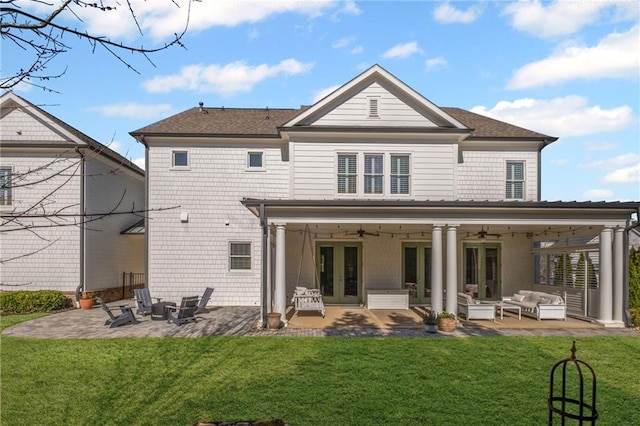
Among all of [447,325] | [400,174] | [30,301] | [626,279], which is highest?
[400,174]

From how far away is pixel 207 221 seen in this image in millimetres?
16641

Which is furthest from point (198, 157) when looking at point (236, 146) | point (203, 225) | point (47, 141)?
point (47, 141)

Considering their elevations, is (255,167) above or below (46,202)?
above

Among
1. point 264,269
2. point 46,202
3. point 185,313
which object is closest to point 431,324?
point 264,269

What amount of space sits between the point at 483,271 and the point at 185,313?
38.4 feet

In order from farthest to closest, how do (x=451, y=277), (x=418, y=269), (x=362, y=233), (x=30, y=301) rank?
(x=418, y=269)
(x=362, y=233)
(x=30, y=301)
(x=451, y=277)

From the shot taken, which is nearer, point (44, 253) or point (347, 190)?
point (347, 190)

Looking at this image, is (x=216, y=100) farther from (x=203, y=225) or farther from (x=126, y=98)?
(x=126, y=98)

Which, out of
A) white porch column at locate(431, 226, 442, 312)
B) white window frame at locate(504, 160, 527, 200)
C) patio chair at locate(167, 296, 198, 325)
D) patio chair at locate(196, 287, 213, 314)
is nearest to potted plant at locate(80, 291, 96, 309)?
patio chair at locate(196, 287, 213, 314)

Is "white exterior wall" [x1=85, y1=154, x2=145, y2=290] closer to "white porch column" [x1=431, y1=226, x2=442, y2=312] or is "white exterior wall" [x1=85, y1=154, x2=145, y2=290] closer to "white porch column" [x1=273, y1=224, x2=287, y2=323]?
"white porch column" [x1=273, y1=224, x2=287, y2=323]

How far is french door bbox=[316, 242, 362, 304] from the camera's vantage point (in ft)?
55.3

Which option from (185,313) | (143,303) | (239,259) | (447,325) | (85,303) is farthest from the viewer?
(239,259)

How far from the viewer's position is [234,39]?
595cm

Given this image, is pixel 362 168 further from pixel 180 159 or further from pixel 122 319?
pixel 122 319
